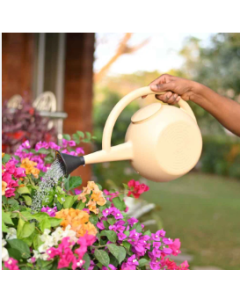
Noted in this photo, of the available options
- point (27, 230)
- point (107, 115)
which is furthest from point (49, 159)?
point (107, 115)

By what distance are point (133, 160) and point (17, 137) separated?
1.64 metres

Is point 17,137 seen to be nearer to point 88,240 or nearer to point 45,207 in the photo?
point 45,207

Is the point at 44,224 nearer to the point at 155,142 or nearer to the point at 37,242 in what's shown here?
the point at 37,242

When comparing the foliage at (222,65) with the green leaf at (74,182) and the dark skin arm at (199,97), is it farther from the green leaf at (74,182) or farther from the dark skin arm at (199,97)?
the green leaf at (74,182)

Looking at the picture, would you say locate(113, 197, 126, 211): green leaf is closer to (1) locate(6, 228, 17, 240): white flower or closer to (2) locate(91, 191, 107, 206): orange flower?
(2) locate(91, 191, 107, 206): orange flower

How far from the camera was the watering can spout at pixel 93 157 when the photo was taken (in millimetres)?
1117

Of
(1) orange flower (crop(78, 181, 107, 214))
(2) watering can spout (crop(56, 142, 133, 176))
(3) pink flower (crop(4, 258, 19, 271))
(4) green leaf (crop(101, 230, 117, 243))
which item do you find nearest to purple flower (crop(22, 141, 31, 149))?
(2) watering can spout (crop(56, 142, 133, 176))

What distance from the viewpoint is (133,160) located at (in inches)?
48.2

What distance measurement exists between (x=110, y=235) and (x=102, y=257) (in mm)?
81

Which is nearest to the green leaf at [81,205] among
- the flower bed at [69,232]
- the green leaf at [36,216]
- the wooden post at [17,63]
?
the flower bed at [69,232]

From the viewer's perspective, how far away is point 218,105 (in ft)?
4.71

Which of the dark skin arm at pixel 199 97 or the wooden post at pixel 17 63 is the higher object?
the wooden post at pixel 17 63

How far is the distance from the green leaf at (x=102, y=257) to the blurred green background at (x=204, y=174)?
136 centimetres

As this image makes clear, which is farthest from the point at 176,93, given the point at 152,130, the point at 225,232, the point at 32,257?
the point at 225,232
